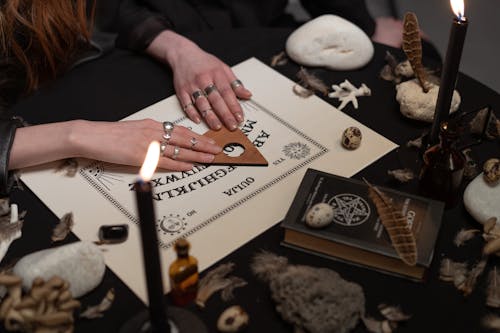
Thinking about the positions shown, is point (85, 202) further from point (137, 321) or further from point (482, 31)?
point (482, 31)

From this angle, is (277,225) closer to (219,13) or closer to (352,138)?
(352,138)

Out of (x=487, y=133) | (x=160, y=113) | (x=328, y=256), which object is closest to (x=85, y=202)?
(x=160, y=113)

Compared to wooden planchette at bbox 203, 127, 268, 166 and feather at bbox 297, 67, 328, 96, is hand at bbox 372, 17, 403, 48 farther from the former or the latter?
Result: wooden planchette at bbox 203, 127, 268, 166

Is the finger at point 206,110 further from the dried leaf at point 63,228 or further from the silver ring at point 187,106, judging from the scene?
the dried leaf at point 63,228

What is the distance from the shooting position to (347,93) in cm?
124

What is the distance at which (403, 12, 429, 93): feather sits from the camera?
3.71 feet

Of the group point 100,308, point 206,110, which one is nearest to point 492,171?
point 206,110

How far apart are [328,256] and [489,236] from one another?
0.24 meters

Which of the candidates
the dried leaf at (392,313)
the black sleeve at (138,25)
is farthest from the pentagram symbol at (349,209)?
the black sleeve at (138,25)

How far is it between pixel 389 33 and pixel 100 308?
1.12m

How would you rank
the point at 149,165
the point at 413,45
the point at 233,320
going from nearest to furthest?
the point at 149,165
the point at 233,320
the point at 413,45

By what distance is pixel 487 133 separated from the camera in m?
1.14

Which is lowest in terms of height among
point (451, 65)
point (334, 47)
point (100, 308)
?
point (100, 308)

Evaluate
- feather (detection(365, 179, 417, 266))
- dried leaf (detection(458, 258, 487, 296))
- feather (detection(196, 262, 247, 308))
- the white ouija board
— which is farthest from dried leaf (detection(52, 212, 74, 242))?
dried leaf (detection(458, 258, 487, 296))
